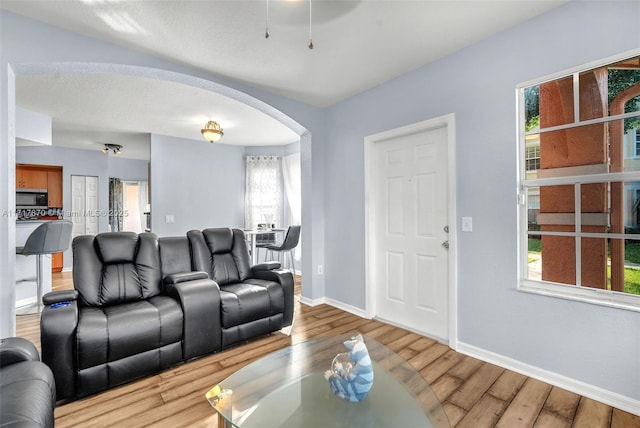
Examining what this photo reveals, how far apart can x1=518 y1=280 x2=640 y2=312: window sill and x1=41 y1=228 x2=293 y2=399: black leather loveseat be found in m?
2.09

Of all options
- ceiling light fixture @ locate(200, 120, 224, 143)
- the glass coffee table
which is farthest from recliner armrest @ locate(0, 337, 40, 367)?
ceiling light fixture @ locate(200, 120, 224, 143)

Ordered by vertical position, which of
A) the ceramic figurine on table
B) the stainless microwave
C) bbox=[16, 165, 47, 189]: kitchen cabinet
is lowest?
the ceramic figurine on table

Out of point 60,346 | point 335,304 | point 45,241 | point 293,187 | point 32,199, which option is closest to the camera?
point 60,346

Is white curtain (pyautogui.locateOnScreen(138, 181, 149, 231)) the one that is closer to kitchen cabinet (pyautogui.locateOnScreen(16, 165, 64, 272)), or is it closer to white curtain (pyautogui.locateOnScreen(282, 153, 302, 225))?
kitchen cabinet (pyautogui.locateOnScreen(16, 165, 64, 272))

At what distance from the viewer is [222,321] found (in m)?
2.47

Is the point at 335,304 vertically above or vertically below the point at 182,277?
below

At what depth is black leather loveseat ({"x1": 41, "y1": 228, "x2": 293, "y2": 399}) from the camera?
1.85 m

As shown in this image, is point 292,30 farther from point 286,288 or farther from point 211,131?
point 211,131

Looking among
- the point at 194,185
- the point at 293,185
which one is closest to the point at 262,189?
the point at 293,185

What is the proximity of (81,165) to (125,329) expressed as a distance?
599cm

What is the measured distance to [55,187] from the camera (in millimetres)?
6051

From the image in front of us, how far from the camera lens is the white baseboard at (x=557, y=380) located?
5.78 ft

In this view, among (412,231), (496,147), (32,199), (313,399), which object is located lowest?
(313,399)

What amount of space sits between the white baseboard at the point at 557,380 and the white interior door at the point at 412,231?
335mm
